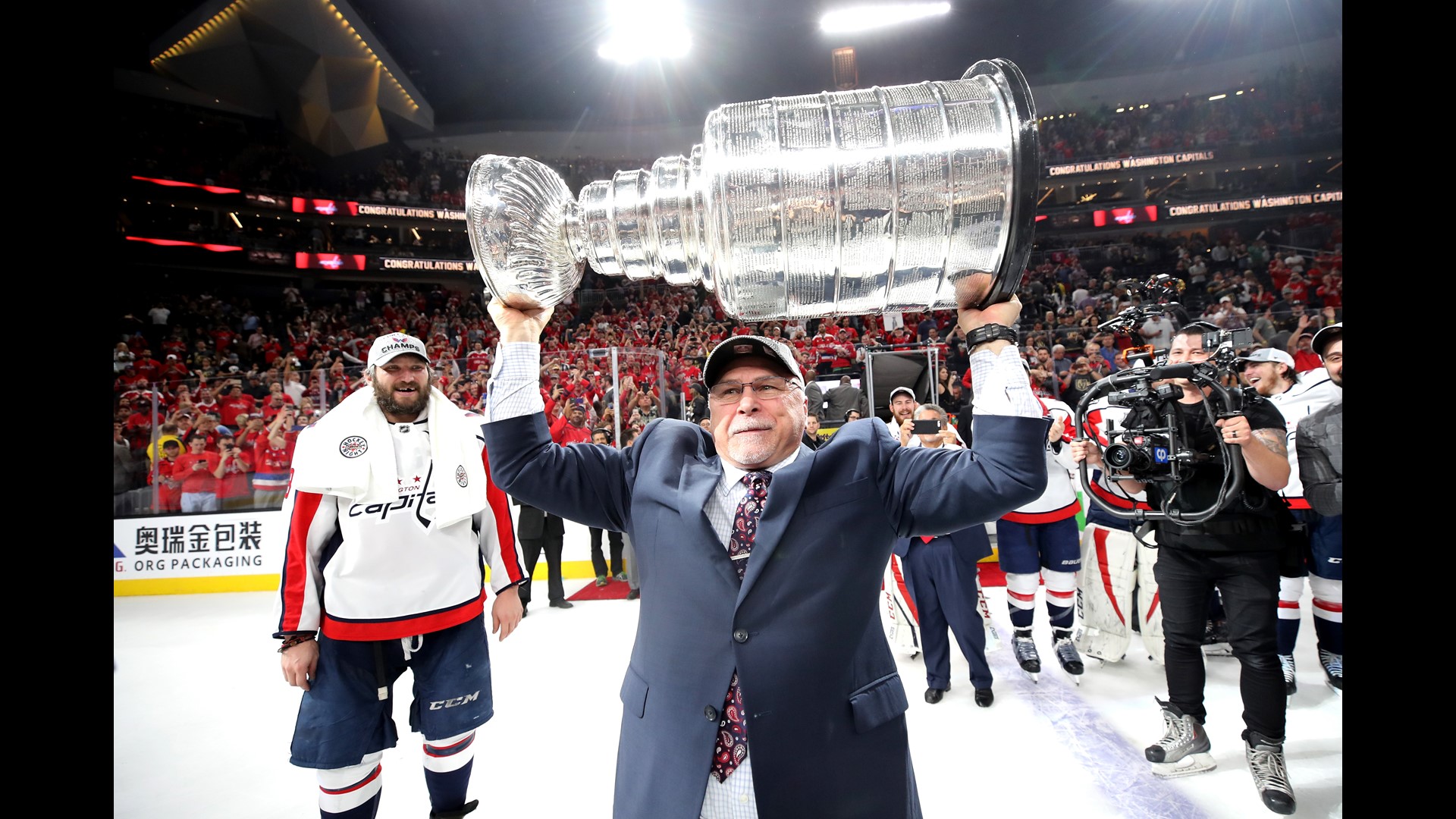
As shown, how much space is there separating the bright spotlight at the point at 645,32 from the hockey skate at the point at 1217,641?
36.2 ft

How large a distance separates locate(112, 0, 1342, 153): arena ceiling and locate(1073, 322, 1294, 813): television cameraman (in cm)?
1094

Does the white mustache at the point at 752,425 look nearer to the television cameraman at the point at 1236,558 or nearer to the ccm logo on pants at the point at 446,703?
the ccm logo on pants at the point at 446,703

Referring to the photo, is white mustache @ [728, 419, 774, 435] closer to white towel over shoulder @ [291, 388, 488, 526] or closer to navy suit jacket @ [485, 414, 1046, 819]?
navy suit jacket @ [485, 414, 1046, 819]

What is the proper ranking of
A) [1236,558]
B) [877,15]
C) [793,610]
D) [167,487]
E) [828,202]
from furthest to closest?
[877,15] → [167,487] → [1236,558] → [793,610] → [828,202]

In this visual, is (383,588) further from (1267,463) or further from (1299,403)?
(1299,403)

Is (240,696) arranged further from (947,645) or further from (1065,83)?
(1065,83)

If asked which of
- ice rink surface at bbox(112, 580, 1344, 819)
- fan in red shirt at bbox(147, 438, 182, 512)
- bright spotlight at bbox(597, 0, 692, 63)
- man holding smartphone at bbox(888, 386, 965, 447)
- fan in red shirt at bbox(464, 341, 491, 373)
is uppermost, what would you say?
bright spotlight at bbox(597, 0, 692, 63)

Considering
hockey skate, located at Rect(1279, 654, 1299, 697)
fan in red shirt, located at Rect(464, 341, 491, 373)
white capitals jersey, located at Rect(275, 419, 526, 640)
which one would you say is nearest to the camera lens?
hockey skate, located at Rect(1279, 654, 1299, 697)

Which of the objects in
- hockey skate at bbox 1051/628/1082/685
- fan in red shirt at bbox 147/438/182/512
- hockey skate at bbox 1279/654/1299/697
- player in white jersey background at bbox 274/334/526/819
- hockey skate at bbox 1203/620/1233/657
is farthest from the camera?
fan in red shirt at bbox 147/438/182/512

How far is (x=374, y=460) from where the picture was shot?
90.2 inches

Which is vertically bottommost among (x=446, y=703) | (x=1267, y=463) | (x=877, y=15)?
(x=446, y=703)

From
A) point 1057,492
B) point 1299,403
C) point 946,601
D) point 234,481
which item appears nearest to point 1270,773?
point 946,601

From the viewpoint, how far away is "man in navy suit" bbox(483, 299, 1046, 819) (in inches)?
47.6

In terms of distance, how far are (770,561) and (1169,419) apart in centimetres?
208
